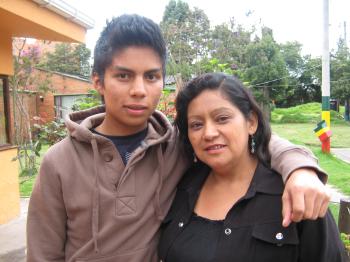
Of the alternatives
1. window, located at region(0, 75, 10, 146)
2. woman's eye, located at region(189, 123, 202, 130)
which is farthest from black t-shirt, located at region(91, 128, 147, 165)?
window, located at region(0, 75, 10, 146)

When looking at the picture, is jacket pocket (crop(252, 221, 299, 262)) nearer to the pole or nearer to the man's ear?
the man's ear

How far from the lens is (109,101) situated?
171 cm

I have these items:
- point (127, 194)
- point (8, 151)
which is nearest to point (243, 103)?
point (127, 194)

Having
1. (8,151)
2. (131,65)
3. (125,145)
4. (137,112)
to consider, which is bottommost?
(8,151)

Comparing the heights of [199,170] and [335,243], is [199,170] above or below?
above

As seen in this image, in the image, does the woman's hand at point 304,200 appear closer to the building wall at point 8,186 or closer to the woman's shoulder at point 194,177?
the woman's shoulder at point 194,177

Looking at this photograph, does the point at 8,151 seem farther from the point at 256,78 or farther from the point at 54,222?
the point at 256,78

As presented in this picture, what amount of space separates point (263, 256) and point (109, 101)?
2.83 ft

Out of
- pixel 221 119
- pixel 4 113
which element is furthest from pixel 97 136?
pixel 4 113

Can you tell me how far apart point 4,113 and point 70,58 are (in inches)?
1039

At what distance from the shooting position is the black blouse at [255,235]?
4.66 feet

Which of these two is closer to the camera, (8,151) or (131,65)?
(131,65)

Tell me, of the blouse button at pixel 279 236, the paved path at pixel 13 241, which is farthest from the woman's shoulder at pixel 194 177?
the paved path at pixel 13 241

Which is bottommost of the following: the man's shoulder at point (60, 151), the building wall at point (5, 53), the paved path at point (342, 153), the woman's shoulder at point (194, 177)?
the paved path at point (342, 153)
